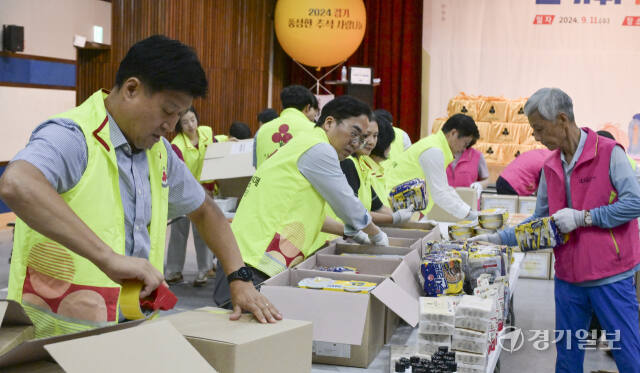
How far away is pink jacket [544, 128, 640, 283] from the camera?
2.67 metres

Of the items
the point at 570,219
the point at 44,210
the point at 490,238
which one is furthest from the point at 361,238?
the point at 44,210

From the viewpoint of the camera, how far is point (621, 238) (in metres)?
2.71

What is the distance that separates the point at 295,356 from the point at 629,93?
9.59 meters

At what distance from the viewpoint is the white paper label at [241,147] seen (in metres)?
5.11

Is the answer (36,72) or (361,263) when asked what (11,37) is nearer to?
(36,72)

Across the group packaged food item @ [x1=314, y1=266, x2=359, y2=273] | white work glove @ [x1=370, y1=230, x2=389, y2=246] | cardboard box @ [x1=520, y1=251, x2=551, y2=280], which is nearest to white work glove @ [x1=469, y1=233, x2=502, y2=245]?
white work glove @ [x1=370, y1=230, x2=389, y2=246]

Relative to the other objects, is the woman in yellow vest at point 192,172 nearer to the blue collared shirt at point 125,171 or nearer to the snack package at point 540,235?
the snack package at point 540,235

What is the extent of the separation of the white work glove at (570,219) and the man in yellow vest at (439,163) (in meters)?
1.64

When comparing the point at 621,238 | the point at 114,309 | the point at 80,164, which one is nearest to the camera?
the point at 80,164

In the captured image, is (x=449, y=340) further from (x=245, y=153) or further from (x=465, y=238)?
(x=245, y=153)

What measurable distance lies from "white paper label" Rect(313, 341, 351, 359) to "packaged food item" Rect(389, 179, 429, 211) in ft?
4.30

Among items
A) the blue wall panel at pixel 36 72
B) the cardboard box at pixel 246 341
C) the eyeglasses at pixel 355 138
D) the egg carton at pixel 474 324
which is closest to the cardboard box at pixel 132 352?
the cardboard box at pixel 246 341

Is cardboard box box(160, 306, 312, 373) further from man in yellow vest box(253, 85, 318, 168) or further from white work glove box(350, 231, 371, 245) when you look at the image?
man in yellow vest box(253, 85, 318, 168)

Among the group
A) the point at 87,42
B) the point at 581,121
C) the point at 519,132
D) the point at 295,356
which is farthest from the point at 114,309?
the point at 581,121
